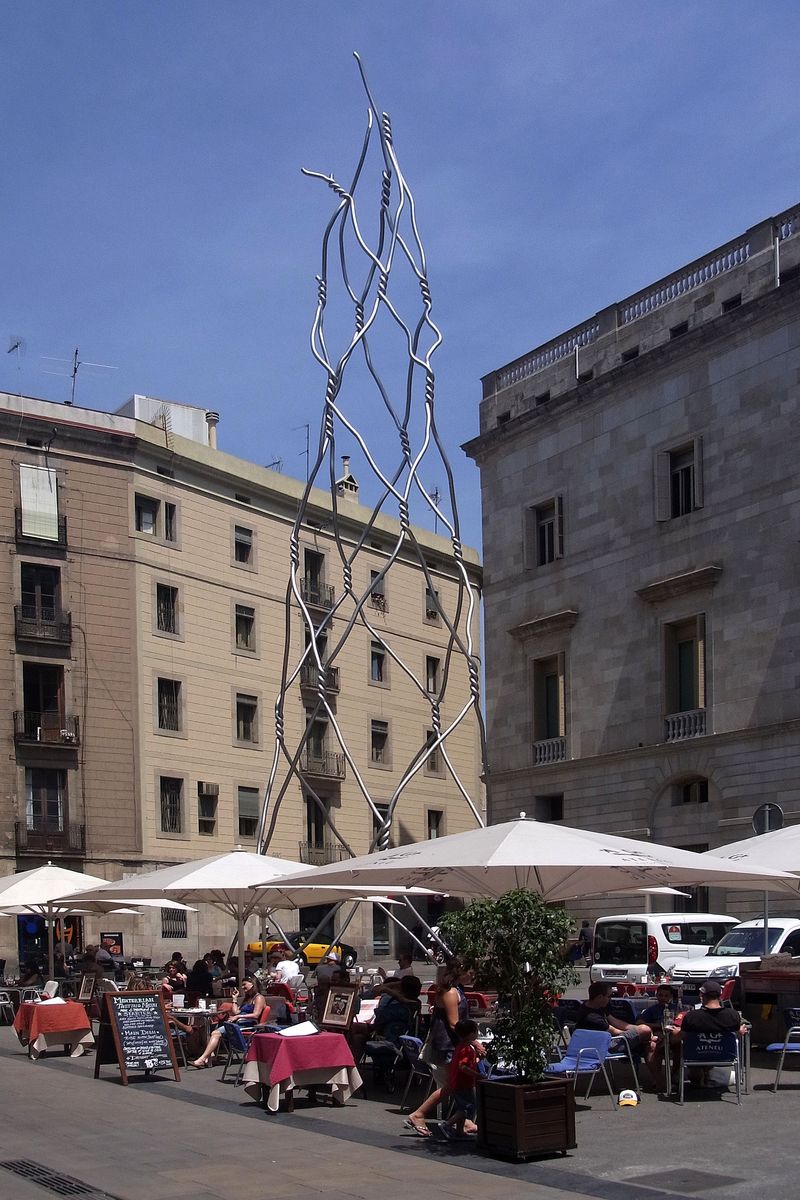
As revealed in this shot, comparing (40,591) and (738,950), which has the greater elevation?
(40,591)

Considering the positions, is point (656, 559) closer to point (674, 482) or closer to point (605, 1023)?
point (674, 482)

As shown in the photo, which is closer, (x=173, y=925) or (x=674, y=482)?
(x=674, y=482)

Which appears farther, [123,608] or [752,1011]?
[123,608]

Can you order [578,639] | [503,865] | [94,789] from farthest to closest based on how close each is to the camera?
[94,789], [578,639], [503,865]

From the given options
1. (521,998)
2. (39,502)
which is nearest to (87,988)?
(521,998)

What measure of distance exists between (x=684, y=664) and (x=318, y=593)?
66.1 ft

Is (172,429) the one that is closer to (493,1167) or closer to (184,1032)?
(184,1032)

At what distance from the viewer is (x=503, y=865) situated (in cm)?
1254

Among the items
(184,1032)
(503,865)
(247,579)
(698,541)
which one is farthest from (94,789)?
(503,865)

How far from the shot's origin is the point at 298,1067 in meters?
13.2

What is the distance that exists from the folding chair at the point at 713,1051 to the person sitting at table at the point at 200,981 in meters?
10.4

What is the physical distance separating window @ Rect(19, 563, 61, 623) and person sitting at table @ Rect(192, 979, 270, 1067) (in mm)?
26453

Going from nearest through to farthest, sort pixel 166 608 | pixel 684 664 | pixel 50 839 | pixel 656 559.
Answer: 1. pixel 684 664
2. pixel 656 559
3. pixel 50 839
4. pixel 166 608

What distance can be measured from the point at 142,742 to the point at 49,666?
347cm
